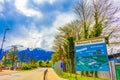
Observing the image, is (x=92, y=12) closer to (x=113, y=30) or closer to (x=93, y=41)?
(x=113, y=30)

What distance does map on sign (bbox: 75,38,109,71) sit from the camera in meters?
9.02

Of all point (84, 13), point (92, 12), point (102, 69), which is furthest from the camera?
point (84, 13)

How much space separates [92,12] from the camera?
A: 96.0 feet

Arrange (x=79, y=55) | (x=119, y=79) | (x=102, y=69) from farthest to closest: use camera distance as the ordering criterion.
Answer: (x=79, y=55), (x=102, y=69), (x=119, y=79)

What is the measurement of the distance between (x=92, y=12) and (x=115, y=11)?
13.6 feet

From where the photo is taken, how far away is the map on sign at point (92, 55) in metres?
9.02

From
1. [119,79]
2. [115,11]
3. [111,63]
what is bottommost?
[119,79]

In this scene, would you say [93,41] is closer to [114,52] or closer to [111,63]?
[111,63]

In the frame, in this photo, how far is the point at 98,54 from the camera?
916 cm

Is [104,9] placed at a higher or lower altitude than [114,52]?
higher

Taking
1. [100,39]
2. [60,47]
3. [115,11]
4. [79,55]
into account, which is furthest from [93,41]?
[60,47]

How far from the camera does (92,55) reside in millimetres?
9344

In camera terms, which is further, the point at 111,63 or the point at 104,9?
the point at 104,9

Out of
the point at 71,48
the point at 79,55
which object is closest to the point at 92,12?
the point at 71,48
